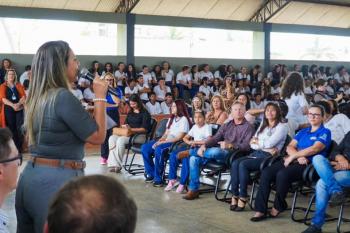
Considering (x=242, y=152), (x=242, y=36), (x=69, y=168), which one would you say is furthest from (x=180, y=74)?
(x=69, y=168)

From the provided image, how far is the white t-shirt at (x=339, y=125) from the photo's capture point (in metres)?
5.06

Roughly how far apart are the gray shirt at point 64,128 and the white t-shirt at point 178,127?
13.7 ft

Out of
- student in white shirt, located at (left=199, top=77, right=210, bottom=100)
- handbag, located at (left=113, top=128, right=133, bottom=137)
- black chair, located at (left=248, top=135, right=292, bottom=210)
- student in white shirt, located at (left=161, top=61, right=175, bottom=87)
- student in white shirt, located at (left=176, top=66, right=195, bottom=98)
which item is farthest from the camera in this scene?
student in white shirt, located at (left=161, top=61, right=175, bottom=87)

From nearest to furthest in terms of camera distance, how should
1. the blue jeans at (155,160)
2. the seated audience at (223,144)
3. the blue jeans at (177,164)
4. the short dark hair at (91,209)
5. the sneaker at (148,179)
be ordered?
the short dark hair at (91,209) < the seated audience at (223,144) < the blue jeans at (177,164) < the blue jeans at (155,160) < the sneaker at (148,179)

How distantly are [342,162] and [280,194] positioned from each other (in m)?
0.68

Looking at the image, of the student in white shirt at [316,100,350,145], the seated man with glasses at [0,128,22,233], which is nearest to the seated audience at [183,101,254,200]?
the student in white shirt at [316,100,350,145]

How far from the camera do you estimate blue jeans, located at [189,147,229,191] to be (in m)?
5.44

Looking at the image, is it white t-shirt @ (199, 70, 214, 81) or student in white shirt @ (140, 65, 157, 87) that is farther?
white t-shirt @ (199, 70, 214, 81)

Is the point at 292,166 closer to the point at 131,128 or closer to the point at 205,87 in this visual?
the point at 131,128

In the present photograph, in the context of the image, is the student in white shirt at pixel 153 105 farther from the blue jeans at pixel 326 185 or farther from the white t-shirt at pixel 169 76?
the blue jeans at pixel 326 185

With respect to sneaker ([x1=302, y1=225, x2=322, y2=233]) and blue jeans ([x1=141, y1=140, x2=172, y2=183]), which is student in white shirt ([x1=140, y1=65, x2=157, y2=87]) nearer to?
blue jeans ([x1=141, y1=140, x2=172, y2=183])

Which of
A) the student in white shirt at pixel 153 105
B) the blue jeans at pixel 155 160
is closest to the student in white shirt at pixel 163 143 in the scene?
the blue jeans at pixel 155 160

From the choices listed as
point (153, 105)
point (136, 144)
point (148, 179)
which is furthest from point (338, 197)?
point (153, 105)

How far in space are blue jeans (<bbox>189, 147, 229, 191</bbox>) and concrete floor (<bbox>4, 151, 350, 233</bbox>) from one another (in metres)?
0.19
